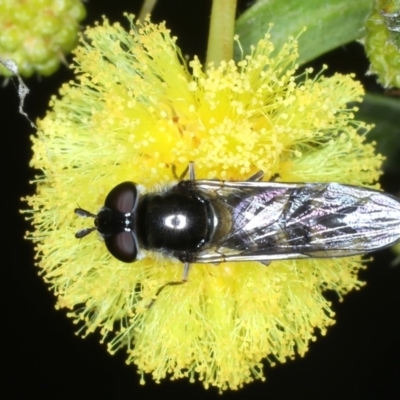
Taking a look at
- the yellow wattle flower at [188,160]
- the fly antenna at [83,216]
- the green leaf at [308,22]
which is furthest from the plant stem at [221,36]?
the fly antenna at [83,216]

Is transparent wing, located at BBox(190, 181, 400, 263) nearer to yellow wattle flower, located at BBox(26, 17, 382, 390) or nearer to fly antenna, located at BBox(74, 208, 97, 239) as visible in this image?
yellow wattle flower, located at BBox(26, 17, 382, 390)

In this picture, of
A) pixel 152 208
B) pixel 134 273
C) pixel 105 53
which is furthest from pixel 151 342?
pixel 105 53

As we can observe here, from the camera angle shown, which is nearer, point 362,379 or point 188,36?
point 188,36

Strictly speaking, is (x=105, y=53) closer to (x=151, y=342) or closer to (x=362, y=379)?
(x=151, y=342)

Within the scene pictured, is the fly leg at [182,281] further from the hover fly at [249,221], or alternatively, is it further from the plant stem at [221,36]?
the plant stem at [221,36]

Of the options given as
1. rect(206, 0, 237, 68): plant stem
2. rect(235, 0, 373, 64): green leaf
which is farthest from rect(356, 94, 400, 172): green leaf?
rect(206, 0, 237, 68): plant stem

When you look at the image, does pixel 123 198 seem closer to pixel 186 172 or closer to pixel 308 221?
pixel 186 172
